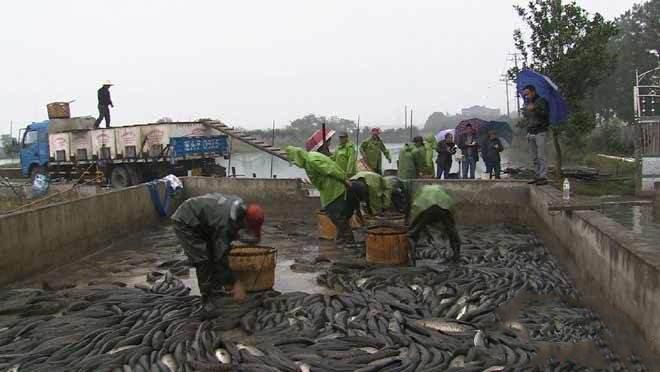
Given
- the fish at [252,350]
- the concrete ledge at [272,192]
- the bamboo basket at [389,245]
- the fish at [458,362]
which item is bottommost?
the fish at [458,362]

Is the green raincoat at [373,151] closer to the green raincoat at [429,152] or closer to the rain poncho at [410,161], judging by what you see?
the rain poncho at [410,161]

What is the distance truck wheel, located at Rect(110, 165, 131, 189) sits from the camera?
2020cm

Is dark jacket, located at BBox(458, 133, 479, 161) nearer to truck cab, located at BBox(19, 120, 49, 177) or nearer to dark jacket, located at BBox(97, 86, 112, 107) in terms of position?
dark jacket, located at BBox(97, 86, 112, 107)

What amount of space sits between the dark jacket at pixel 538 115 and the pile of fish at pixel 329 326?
2.83m

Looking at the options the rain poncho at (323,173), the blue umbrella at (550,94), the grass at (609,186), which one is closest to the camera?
the rain poncho at (323,173)

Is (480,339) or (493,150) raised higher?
(493,150)

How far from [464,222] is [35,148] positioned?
54.7 feet

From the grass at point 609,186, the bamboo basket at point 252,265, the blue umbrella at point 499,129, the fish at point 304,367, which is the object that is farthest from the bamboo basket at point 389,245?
the blue umbrella at point 499,129

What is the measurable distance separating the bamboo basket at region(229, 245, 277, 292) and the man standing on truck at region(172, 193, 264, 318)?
378 millimetres

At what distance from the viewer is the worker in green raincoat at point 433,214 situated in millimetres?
8258

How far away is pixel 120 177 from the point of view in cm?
2033

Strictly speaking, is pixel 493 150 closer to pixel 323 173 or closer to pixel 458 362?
pixel 323 173

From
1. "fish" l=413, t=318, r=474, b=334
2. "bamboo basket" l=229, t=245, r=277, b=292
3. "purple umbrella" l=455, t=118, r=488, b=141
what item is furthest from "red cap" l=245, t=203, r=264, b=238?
"purple umbrella" l=455, t=118, r=488, b=141

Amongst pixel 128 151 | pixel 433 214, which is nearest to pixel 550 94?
pixel 433 214
